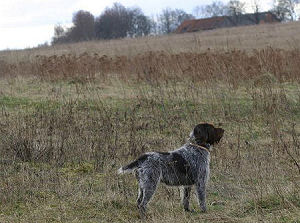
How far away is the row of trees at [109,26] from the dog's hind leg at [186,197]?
76153 mm

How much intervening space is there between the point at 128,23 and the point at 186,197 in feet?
283

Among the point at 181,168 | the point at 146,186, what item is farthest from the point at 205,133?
the point at 146,186

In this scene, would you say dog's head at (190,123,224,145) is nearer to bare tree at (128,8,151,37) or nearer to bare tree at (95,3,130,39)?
bare tree at (95,3,130,39)

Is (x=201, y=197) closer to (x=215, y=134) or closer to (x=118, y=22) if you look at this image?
(x=215, y=134)

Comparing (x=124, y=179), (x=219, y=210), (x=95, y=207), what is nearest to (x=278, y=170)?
(x=219, y=210)

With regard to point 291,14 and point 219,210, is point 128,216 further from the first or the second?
point 291,14

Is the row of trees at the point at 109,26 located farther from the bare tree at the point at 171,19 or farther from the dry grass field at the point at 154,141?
the dry grass field at the point at 154,141

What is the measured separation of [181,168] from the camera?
21.0 ft

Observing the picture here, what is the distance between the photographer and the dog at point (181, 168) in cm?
602

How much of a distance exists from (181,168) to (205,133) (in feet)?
1.94

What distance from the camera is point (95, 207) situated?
6.35 m

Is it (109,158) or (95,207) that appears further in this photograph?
(109,158)

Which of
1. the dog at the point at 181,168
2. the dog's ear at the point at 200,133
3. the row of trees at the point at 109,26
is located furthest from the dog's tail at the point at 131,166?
the row of trees at the point at 109,26

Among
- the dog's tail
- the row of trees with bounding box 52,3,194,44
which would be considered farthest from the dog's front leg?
the row of trees with bounding box 52,3,194,44
